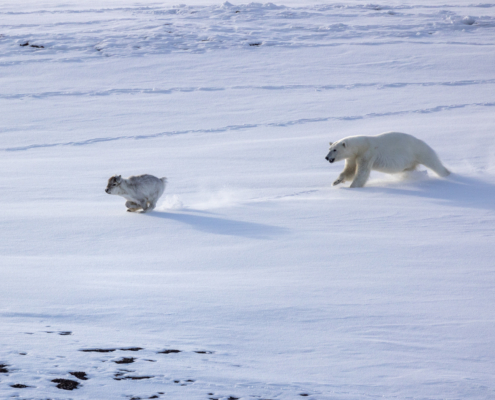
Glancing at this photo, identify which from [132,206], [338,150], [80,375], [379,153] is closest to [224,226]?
[132,206]

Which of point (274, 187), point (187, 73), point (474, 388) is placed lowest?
point (474, 388)

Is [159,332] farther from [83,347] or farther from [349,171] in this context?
[349,171]

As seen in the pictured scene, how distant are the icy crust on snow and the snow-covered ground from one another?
363 centimetres

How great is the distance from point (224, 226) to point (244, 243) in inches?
30.1

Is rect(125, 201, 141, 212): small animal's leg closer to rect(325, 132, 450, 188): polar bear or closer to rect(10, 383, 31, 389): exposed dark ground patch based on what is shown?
rect(325, 132, 450, 188): polar bear

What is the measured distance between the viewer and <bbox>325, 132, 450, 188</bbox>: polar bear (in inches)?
291

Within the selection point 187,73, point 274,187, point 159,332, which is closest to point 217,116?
point 187,73

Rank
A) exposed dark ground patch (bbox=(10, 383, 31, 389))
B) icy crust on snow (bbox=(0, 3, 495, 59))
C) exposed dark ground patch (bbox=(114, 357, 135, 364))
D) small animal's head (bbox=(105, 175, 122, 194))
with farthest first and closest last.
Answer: icy crust on snow (bbox=(0, 3, 495, 59)) → small animal's head (bbox=(105, 175, 122, 194)) → exposed dark ground patch (bbox=(114, 357, 135, 364)) → exposed dark ground patch (bbox=(10, 383, 31, 389))

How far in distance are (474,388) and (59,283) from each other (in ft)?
8.30

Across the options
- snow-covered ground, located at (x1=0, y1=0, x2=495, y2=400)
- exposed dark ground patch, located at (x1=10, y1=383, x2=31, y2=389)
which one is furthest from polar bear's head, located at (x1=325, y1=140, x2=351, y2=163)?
exposed dark ground patch, located at (x1=10, y1=383, x2=31, y2=389)

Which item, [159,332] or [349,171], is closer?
[159,332]

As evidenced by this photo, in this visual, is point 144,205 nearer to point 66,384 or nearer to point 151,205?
point 151,205

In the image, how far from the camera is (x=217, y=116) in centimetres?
1370

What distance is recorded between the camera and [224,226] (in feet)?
18.8
